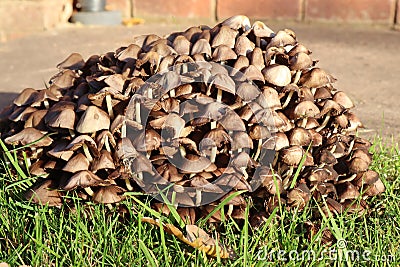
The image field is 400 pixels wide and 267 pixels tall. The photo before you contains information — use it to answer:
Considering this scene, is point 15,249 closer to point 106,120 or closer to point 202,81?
point 106,120

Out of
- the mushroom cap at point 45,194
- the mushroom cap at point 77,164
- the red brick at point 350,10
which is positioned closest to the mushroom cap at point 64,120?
the mushroom cap at point 77,164

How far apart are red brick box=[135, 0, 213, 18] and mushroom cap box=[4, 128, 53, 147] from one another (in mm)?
4587

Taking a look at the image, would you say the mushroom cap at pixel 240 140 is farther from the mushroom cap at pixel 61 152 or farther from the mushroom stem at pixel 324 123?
the mushroom cap at pixel 61 152

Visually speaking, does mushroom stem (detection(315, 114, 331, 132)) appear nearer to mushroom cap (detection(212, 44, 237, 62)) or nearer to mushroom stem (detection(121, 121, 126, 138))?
mushroom cap (detection(212, 44, 237, 62))

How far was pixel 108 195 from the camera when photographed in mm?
2070

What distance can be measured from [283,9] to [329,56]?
1.33 m

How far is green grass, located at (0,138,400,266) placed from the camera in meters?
1.95

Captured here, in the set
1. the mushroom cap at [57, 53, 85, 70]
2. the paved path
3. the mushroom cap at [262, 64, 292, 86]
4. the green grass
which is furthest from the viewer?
the paved path

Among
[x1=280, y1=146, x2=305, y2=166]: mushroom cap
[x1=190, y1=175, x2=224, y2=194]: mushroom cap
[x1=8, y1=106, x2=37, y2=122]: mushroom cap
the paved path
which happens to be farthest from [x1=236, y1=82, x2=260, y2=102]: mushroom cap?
the paved path

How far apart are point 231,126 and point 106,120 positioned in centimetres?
45

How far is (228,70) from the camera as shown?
2209 mm

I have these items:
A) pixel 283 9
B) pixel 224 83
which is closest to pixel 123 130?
pixel 224 83

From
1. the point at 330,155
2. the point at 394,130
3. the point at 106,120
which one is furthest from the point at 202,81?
the point at 394,130

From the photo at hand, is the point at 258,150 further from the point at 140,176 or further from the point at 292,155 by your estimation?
the point at 140,176
